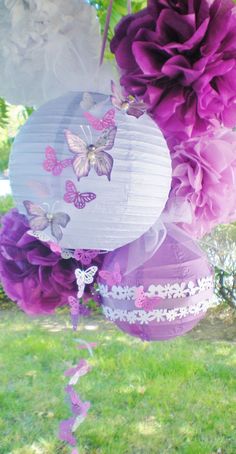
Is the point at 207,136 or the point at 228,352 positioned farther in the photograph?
the point at 228,352

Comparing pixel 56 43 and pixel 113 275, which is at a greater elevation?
pixel 56 43

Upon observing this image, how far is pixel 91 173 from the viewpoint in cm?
45

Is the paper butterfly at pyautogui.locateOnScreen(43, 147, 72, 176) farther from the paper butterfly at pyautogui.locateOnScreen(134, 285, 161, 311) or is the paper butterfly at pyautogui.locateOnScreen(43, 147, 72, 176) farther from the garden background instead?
the garden background

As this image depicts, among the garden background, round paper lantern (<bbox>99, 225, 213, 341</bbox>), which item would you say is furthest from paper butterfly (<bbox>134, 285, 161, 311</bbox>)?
the garden background

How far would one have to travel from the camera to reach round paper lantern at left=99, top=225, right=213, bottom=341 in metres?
0.57

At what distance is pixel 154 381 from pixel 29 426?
0.54 meters

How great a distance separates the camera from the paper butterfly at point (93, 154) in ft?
1.48

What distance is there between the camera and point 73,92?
0.51 meters

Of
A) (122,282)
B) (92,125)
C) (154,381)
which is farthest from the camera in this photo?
(154,381)

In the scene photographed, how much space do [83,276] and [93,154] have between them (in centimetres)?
13

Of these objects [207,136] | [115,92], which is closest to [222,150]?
[207,136]

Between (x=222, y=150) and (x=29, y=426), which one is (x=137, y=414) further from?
(x=222, y=150)

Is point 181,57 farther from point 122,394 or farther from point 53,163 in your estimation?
point 122,394

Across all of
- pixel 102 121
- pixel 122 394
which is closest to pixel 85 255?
pixel 102 121
